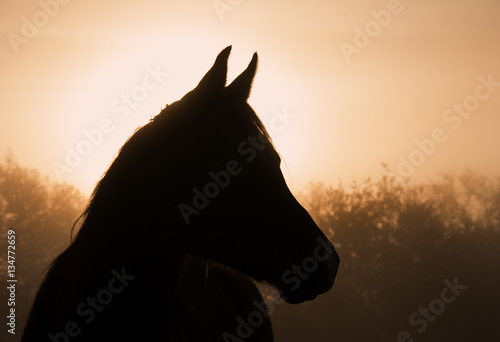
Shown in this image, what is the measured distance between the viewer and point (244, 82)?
283 cm

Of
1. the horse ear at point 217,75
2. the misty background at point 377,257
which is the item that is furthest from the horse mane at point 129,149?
the misty background at point 377,257

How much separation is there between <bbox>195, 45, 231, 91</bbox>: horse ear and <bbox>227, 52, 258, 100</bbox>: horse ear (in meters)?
0.11

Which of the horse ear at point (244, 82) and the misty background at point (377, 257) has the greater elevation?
the horse ear at point (244, 82)

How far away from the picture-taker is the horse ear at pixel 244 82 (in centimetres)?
279

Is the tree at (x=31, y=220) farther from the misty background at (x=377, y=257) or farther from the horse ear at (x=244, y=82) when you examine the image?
the horse ear at (x=244, y=82)

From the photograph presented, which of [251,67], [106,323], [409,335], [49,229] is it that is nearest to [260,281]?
[106,323]

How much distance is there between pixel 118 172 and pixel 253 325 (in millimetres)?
3327

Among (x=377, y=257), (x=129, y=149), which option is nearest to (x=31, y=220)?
(x=377, y=257)

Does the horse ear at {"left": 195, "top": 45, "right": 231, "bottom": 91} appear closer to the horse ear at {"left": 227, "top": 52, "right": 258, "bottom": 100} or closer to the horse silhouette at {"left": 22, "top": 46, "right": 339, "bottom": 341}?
the horse silhouette at {"left": 22, "top": 46, "right": 339, "bottom": 341}

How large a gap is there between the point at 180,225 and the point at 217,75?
763 millimetres

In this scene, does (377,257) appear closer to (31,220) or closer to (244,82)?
(31,220)

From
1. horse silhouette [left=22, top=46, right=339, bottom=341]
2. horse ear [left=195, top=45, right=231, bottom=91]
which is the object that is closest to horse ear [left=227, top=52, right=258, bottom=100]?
horse silhouette [left=22, top=46, right=339, bottom=341]

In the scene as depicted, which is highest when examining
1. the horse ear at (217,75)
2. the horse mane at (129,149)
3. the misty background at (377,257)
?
the horse ear at (217,75)

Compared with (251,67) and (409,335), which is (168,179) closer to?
(251,67)
